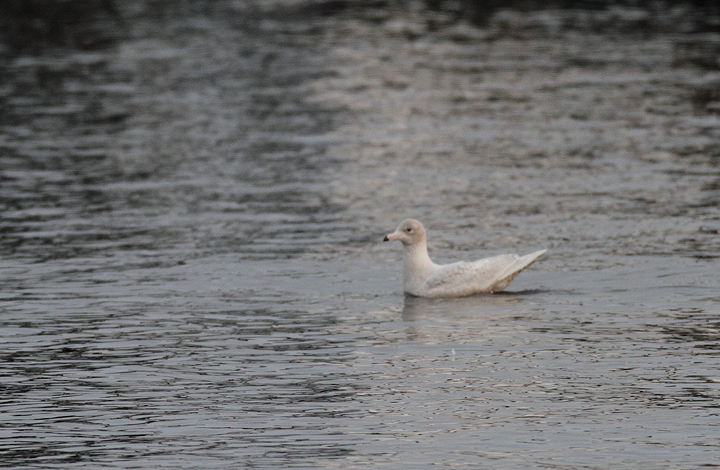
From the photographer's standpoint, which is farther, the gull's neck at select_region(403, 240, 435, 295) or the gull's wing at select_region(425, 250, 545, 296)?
the gull's neck at select_region(403, 240, 435, 295)

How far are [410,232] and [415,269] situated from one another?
1.80 ft

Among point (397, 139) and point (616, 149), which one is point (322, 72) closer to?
point (397, 139)

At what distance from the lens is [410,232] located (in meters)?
20.0

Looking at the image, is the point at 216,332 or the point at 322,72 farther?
the point at 322,72

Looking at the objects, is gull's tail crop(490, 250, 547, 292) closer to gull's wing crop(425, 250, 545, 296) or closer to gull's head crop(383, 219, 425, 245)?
gull's wing crop(425, 250, 545, 296)

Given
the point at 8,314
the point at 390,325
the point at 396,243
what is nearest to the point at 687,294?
the point at 390,325

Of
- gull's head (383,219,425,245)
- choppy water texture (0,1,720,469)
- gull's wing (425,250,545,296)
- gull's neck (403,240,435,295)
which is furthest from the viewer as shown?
gull's head (383,219,425,245)

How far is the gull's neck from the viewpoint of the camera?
19703mm

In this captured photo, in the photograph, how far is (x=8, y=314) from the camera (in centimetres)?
1852

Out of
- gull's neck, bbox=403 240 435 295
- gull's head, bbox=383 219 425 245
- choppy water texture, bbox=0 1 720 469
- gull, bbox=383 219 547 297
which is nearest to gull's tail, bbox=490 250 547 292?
gull, bbox=383 219 547 297

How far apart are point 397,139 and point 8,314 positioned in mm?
17136

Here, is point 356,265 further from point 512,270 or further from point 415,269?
point 512,270

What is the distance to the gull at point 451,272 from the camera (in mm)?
19500

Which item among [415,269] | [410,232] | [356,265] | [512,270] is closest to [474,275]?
[512,270]
